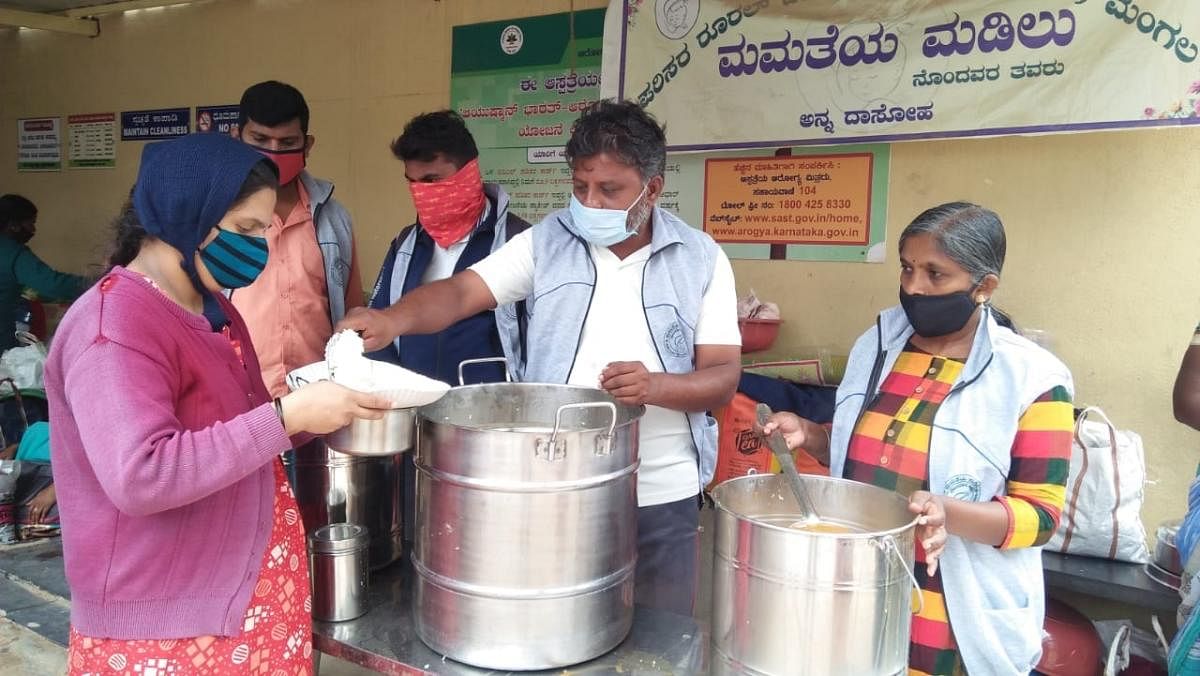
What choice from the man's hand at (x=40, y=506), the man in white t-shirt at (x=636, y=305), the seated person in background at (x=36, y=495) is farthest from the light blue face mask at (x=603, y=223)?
the man's hand at (x=40, y=506)

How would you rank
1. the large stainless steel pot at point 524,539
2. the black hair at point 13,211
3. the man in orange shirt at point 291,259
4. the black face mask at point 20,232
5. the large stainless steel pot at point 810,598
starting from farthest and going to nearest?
the black face mask at point 20,232 < the black hair at point 13,211 < the man in orange shirt at point 291,259 < the large stainless steel pot at point 524,539 < the large stainless steel pot at point 810,598

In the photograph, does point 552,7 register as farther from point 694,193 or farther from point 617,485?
point 617,485

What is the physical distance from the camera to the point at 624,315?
6.70 feet

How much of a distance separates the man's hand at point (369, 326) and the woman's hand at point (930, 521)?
3.69ft

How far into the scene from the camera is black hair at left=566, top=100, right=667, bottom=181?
1.99 m

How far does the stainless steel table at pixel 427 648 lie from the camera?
158cm

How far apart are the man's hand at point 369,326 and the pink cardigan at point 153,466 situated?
0.39 metres

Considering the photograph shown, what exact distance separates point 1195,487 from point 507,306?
1.83 meters

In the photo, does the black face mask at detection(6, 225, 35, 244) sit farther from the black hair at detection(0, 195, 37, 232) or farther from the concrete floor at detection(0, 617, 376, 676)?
the concrete floor at detection(0, 617, 376, 676)

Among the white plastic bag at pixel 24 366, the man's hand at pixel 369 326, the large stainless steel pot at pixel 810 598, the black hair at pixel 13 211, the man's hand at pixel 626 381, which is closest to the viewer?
the large stainless steel pot at pixel 810 598

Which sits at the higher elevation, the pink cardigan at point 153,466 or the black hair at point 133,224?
the black hair at point 133,224

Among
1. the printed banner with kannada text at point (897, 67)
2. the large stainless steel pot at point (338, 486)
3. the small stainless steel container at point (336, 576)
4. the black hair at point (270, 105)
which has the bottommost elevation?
the small stainless steel container at point (336, 576)

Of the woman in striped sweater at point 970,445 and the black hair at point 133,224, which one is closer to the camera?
the black hair at point 133,224

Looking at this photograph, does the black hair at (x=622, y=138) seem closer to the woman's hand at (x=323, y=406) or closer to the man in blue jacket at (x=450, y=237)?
the man in blue jacket at (x=450, y=237)
